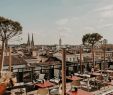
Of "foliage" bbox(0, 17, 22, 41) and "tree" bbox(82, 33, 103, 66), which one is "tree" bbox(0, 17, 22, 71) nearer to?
"foliage" bbox(0, 17, 22, 41)

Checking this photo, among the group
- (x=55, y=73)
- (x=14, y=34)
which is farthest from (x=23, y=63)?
(x=55, y=73)

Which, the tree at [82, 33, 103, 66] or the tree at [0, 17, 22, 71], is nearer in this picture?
the tree at [0, 17, 22, 71]

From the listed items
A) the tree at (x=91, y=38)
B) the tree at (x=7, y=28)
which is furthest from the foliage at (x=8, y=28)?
the tree at (x=91, y=38)

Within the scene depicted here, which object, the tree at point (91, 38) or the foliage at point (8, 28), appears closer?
the foliage at point (8, 28)

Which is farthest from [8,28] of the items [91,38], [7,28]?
[91,38]

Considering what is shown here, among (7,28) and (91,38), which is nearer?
(7,28)

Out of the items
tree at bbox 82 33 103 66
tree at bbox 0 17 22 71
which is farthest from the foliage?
tree at bbox 82 33 103 66

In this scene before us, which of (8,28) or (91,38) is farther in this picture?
(91,38)

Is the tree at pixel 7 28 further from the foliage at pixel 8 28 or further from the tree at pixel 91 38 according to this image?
the tree at pixel 91 38

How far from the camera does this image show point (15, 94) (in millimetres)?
12008

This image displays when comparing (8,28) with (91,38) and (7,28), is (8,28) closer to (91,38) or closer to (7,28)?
(7,28)

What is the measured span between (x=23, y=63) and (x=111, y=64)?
1387cm

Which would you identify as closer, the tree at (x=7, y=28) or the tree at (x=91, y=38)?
the tree at (x=7, y=28)

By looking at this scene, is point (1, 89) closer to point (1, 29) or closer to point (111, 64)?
point (111, 64)
